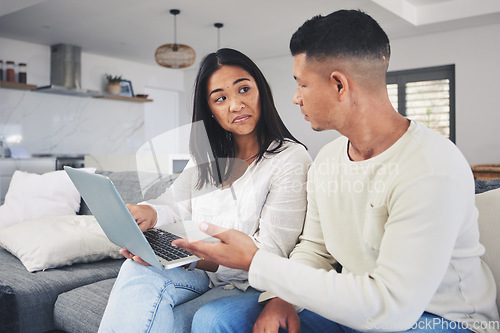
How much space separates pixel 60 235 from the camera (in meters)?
1.94

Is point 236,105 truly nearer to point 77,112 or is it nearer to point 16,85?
point 16,85

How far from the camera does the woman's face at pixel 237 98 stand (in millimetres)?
1420

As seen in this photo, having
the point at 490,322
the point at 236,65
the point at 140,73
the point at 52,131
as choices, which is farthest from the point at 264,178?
the point at 140,73

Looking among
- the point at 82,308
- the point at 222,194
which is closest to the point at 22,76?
the point at 82,308

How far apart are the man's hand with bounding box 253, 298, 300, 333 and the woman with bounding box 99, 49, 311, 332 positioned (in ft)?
0.80

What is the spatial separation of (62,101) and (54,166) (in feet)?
7.09

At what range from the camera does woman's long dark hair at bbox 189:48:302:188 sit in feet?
4.74

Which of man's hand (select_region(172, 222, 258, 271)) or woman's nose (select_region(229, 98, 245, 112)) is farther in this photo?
woman's nose (select_region(229, 98, 245, 112))

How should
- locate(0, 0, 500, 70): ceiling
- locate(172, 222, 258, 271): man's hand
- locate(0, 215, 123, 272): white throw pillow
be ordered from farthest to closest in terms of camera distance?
locate(0, 0, 500, 70): ceiling, locate(0, 215, 123, 272): white throw pillow, locate(172, 222, 258, 271): man's hand

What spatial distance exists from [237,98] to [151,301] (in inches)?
27.0

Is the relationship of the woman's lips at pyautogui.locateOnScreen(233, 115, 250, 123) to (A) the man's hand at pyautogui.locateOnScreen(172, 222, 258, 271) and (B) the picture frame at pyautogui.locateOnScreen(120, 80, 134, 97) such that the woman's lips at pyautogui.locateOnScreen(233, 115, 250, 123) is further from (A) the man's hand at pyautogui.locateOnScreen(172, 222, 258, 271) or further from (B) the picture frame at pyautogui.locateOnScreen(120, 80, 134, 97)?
(B) the picture frame at pyautogui.locateOnScreen(120, 80, 134, 97)

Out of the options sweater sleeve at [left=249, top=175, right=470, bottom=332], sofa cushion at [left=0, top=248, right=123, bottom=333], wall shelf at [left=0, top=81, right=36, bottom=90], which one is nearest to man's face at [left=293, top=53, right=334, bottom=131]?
sweater sleeve at [left=249, top=175, right=470, bottom=332]

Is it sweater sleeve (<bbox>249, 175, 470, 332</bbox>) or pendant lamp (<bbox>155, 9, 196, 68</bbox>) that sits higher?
pendant lamp (<bbox>155, 9, 196, 68</bbox>)

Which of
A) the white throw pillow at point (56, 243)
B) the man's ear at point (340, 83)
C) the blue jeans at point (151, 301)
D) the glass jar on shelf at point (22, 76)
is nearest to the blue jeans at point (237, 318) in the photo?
the blue jeans at point (151, 301)
